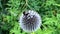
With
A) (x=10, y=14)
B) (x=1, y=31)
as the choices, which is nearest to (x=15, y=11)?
(x=10, y=14)

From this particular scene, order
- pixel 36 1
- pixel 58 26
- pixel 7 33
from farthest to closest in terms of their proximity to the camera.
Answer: pixel 7 33 → pixel 36 1 → pixel 58 26

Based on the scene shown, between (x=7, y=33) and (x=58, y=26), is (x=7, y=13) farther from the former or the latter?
(x=58, y=26)

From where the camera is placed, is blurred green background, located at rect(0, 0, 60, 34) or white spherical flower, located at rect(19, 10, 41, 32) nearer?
white spherical flower, located at rect(19, 10, 41, 32)

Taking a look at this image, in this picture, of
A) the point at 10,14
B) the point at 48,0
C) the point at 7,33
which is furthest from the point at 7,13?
the point at 48,0

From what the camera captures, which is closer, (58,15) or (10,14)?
(58,15)

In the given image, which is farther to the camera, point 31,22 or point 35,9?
point 35,9

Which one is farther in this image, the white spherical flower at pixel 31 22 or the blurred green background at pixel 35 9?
the blurred green background at pixel 35 9

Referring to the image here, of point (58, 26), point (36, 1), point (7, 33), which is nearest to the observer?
point (58, 26)

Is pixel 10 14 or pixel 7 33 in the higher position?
pixel 10 14
